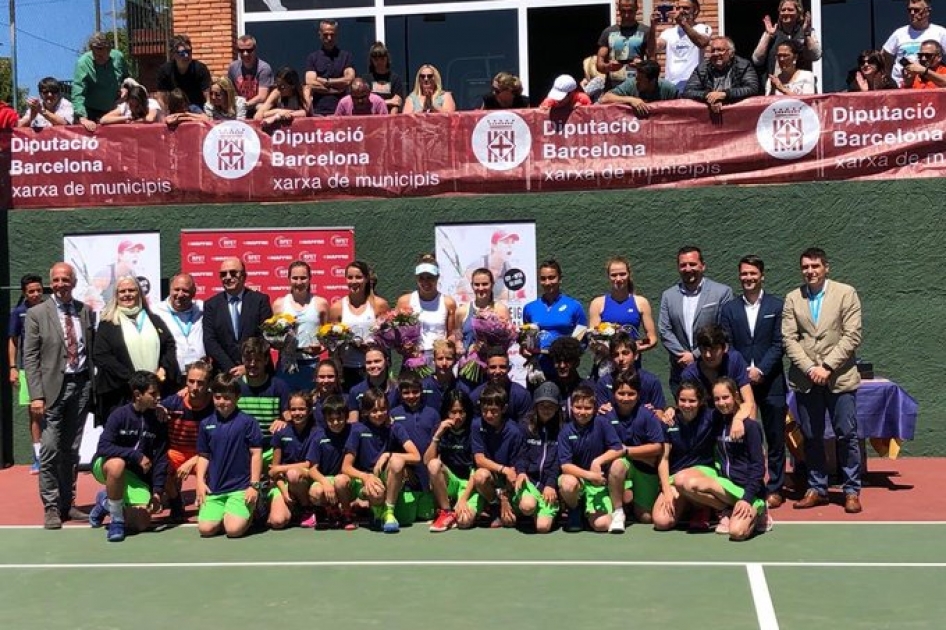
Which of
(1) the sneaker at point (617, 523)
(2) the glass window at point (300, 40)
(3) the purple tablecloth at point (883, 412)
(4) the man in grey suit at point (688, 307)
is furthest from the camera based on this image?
(2) the glass window at point (300, 40)

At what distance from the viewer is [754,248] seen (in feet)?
42.7

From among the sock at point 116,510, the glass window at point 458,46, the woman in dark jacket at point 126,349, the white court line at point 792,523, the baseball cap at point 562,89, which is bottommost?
the white court line at point 792,523

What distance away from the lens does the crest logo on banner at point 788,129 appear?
12.8 meters

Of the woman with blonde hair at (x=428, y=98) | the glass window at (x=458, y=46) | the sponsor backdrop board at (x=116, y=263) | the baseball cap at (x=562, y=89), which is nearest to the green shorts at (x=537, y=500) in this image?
the baseball cap at (x=562, y=89)

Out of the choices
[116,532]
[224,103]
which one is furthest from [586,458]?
[224,103]

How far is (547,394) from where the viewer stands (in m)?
10.0

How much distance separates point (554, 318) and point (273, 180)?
3900 mm

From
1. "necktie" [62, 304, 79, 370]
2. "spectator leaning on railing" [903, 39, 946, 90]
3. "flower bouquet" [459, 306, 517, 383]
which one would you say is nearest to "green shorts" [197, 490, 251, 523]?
"necktie" [62, 304, 79, 370]

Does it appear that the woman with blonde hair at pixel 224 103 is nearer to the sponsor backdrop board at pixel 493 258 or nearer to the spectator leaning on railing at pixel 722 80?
the sponsor backdrop board at pixel 493 258

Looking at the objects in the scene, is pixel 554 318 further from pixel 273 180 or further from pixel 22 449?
pixel 22 449

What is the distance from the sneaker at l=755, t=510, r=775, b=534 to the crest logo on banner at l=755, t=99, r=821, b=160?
4.43 metres

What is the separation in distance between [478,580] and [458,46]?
10.3 m

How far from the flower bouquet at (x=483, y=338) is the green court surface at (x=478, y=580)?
1.35 metres

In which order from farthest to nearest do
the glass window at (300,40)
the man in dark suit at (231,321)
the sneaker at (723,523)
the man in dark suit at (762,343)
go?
the glass window at (300,40)
the man in dark suit at (231,321)
the man in dark suit at (762,343)
the sneaker at (723,523)
